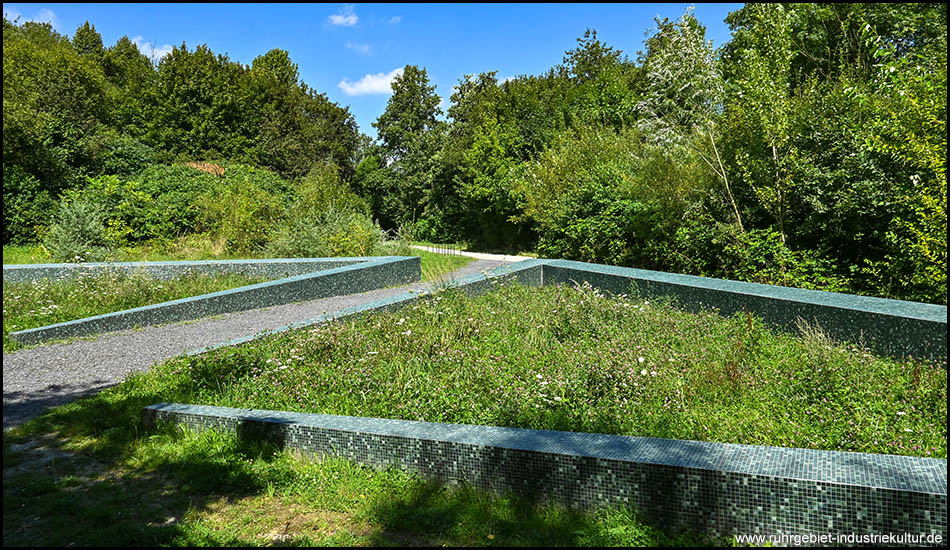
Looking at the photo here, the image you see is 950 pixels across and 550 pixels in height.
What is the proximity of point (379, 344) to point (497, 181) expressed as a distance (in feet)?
62.8

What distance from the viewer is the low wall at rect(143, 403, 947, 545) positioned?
7.70 ft

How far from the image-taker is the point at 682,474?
2.58 meters

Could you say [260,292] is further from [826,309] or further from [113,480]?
[826,309]

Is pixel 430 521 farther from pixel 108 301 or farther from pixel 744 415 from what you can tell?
pixel 108 301

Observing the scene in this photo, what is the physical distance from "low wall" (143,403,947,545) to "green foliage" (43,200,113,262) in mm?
→ 11237

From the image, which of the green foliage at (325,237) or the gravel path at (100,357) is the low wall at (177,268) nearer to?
the green foliage at (325,237)

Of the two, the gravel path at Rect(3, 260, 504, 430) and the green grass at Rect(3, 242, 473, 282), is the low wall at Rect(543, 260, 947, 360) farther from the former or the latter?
the green grass at Rect(3, 242, 473, 282)

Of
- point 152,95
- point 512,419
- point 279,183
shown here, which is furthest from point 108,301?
point 152,95

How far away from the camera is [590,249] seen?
1248 centimetres

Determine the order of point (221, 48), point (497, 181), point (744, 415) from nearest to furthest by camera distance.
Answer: point (744, 415) → point (497, 181) → point (221, 48)

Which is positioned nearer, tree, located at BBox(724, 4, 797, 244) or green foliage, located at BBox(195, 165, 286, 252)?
tree, located at BBox(724, 4, 797, 244)

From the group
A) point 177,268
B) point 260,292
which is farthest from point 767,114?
point 177,268

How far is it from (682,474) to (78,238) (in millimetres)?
14169

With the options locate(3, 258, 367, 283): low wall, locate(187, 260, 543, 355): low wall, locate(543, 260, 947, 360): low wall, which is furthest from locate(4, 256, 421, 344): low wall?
locate(543, 260, 947, 360): low wall
